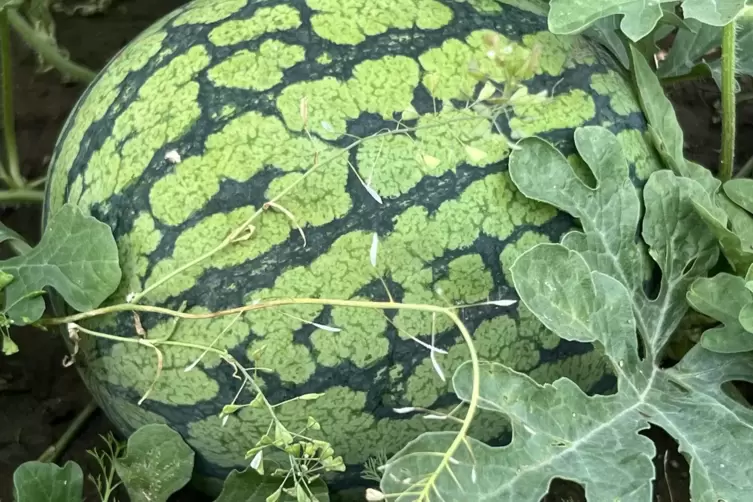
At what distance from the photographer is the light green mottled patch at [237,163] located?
103 centimetres

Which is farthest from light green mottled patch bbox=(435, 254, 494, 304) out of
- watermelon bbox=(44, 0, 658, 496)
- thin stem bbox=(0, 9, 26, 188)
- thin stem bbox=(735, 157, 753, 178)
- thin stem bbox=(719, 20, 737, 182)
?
thin stem bbox=(0, 9, 26, 188)

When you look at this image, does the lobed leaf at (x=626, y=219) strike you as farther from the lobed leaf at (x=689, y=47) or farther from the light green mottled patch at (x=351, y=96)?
the lobed leaf at (x=689, y=47)

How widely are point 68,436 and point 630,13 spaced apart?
113 centimetres

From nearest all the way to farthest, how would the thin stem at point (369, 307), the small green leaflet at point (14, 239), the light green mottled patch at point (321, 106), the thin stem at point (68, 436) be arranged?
the thin stem at point (369, 307) < the light green mottled patch at point (321, 106) < the small green leaflet at point (14, 239) < the thin stem at point (68, 436)

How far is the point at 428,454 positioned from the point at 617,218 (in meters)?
0.39

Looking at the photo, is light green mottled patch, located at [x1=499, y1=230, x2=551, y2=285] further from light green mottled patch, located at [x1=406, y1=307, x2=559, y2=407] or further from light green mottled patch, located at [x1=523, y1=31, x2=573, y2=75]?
light green mottled patch, located at [x1=523, y1=31, x2=573, y2=75]

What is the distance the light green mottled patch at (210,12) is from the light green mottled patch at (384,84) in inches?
8.1

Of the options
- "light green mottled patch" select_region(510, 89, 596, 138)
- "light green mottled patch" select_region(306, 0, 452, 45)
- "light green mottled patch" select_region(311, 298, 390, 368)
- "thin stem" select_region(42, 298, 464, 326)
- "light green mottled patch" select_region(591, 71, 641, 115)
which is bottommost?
"light green mottled patch" select_region(311, 298, 390, 368)

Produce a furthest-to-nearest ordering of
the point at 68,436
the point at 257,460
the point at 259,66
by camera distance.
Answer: the point at 68,436 < the point at 259,66 < the point at 257,460

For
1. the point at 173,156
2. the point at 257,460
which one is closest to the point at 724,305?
the point at 257,460

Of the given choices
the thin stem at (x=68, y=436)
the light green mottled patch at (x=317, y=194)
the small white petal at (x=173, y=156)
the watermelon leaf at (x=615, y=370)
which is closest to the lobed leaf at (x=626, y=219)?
the watermelon leaf at (x=615, y=370)

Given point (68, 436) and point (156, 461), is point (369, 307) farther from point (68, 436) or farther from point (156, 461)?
point (68, 436)

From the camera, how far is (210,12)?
3.80 ft

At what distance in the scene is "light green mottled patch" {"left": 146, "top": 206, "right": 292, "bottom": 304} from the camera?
1.02 meters
